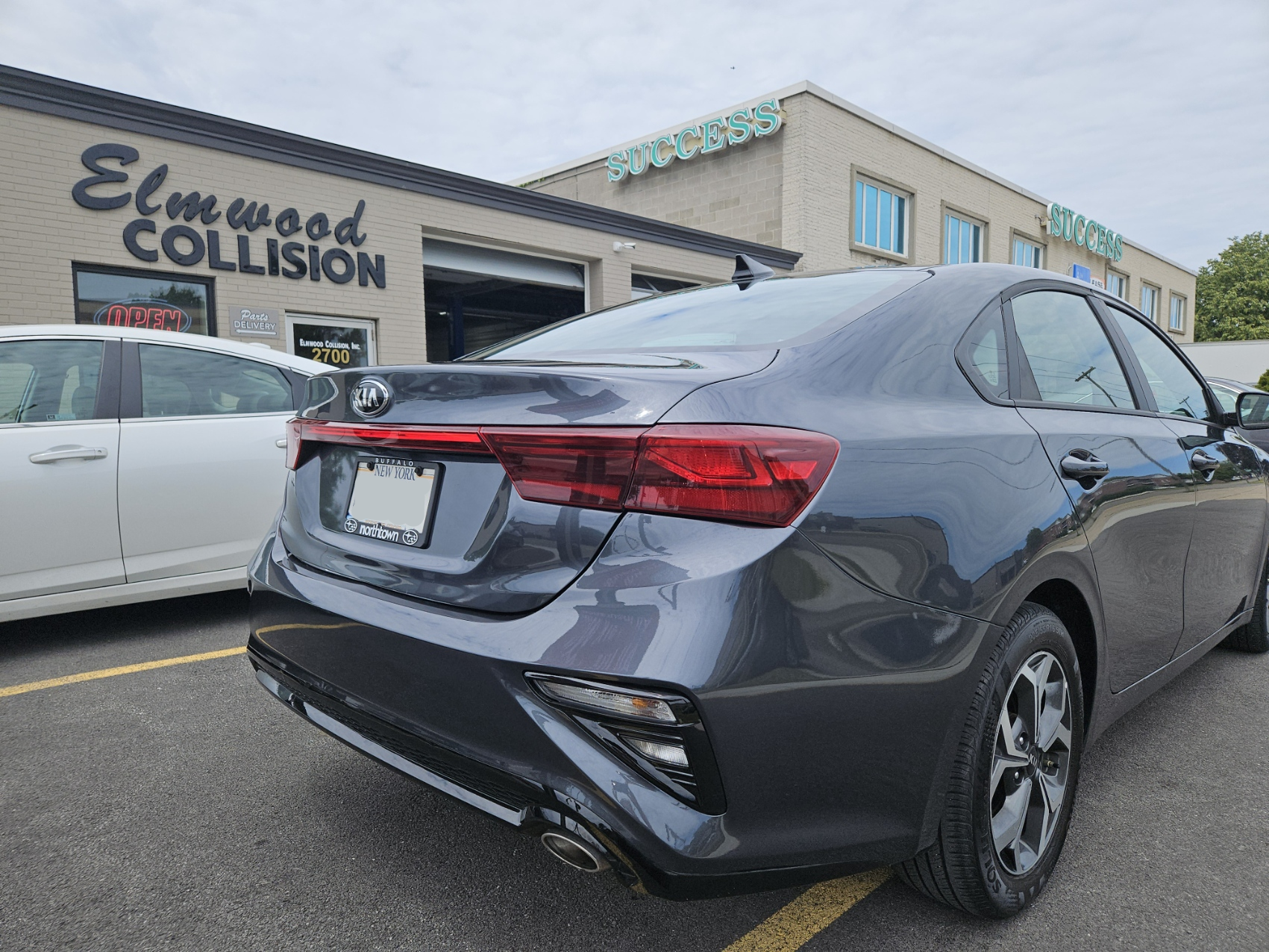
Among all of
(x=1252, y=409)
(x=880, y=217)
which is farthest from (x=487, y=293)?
(x=1252, y=409)

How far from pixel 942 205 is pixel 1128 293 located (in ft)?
54.0

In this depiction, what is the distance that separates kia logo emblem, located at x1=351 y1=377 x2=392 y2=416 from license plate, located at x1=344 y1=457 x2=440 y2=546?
0.11 meters

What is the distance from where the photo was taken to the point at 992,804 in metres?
1.90

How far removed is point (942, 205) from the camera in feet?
70.3

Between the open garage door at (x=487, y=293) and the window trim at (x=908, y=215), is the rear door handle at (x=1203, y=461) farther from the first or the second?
the window trim at (x=908, y=215)

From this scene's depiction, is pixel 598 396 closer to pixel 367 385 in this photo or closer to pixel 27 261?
pixel 367 385

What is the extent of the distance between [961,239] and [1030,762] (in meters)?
23.2

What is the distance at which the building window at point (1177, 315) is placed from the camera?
3719cm

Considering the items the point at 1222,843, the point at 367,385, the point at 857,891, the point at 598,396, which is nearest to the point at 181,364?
the point at 367,385

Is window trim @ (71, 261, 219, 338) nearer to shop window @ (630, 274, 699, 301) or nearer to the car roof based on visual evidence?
the car roof

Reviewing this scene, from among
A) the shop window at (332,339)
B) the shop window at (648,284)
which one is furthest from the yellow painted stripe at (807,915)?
the shop window at (648,284)

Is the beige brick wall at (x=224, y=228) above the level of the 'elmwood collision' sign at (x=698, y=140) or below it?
below

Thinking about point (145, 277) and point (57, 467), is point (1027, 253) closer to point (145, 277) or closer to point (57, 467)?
point (145, 277)

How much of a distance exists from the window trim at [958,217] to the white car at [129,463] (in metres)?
19.7
